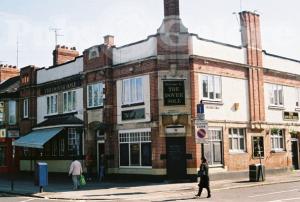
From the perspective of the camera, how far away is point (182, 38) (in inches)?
981

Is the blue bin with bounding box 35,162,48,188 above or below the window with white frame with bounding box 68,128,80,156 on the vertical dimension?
below

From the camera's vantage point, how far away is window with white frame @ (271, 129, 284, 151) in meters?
29.7

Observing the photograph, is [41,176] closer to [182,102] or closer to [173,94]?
[173,94]

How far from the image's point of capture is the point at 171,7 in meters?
25.7

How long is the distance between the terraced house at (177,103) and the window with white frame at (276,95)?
0.22ft

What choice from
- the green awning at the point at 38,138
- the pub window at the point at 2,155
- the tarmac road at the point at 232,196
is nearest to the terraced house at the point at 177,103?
the green awning at the point at 38,138

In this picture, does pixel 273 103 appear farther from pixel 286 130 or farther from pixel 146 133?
pixel 146 133

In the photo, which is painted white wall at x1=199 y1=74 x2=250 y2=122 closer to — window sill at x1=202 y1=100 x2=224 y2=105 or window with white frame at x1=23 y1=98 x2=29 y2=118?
window sill at x1=202 y1=100 x2=224 y2=105

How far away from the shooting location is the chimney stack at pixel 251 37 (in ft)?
92.9

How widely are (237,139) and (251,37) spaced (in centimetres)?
666

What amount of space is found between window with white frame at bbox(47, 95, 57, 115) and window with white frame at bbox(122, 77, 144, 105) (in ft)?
26.3

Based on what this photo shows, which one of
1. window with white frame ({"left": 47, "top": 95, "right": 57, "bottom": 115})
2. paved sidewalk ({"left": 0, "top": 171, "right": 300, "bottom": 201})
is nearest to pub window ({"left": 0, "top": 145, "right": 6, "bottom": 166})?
window with white frame ({"left": 47, "top": 95, "right": 57, "bottom": 115})

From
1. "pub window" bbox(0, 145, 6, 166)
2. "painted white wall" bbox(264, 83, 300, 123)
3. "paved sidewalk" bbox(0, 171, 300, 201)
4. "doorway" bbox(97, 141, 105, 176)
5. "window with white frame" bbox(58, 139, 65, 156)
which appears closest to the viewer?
"paved sidewalk" bbox(0, 171, 300, 201)

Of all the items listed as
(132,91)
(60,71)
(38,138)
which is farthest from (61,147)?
(132,91)
